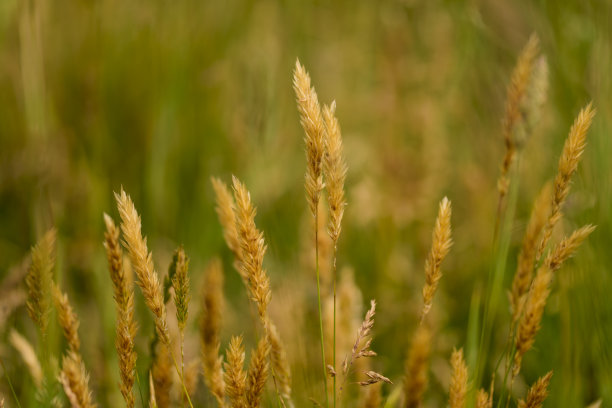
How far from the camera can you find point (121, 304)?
2.71 ft

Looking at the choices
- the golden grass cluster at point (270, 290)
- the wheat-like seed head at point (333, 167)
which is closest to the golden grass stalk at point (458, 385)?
the golden grass cluster at point (270, 290)

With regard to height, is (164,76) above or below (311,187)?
above

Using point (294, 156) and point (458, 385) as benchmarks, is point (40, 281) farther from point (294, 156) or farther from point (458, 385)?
point (294, 156)

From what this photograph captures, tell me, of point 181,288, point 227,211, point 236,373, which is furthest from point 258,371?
point 227,211

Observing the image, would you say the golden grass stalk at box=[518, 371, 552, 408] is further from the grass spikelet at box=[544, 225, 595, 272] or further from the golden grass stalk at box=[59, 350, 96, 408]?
the golden grass stalk at box=[59, 350, 96, 408]

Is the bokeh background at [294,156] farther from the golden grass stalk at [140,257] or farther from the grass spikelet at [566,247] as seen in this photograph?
the golden grass stalk at [140,257]

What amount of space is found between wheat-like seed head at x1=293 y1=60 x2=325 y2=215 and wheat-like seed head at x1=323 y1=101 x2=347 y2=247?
11mm

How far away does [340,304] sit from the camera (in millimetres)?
1263

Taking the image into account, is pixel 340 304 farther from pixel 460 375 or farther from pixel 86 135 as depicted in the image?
pixel 86 135

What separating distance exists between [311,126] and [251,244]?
0.18m

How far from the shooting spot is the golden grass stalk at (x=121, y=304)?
81 centimetres

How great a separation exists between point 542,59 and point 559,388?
0.64 m

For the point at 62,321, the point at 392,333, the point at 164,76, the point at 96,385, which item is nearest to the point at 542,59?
the point at 62,321

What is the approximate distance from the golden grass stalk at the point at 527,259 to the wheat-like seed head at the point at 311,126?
34 cm
